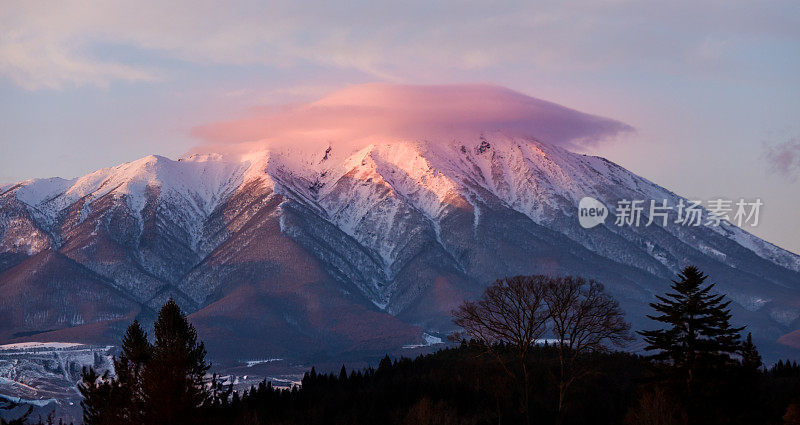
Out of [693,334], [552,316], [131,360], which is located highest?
[552,316]

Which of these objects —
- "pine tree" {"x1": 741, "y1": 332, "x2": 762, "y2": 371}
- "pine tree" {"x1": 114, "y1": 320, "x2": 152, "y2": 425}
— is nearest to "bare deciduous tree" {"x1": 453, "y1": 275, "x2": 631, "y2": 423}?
"pine tree" {"x1": 741, "y1": 332, "x2": 762, "y2": 371}

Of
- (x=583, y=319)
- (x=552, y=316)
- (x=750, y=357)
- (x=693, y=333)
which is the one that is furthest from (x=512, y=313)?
(x=750, y=357)

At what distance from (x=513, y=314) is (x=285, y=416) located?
3108cm

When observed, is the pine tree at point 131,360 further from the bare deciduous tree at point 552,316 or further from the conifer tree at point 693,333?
the conifer tree at point 693,333

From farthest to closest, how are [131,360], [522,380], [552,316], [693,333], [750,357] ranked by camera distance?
1. [522,380]
2. [131,360]
3. [552,316]
4. [750,357]
5. [693,333]

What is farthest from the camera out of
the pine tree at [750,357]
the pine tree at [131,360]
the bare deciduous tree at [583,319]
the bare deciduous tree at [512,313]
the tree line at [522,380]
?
the bare deciduous tree at [512,313]

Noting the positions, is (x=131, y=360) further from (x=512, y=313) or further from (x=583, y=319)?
(x=583, y=319)

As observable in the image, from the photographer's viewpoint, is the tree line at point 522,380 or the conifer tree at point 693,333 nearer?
the tree line at point 522,380

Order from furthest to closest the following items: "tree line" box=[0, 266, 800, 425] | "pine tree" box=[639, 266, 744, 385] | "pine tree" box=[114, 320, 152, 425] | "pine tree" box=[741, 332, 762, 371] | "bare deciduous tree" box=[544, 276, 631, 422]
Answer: "bare deciduous tree" box=[544, 276, 631, 422] → "pine tree" box=[741, 332, 762, 371] → "pine tree" box=[114, 320, 152, 425] → "pine tree" box=[639, 266, 744, 385] → "tree line" box=[0, 266, 800, 425]

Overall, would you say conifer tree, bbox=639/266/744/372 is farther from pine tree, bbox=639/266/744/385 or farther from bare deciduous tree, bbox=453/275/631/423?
bare deciduous tree, bbox=453/275/631/423

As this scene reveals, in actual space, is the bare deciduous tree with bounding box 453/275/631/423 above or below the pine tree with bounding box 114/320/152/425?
above

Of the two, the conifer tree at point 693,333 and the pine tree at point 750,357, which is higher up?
the conifer tree at point 693,333

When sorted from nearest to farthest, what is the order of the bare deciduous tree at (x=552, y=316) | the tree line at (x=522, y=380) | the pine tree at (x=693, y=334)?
1. the tree line at (x=522, y=380)
2. the pine tree at (x=693, y=334)
3. the bare deciduous tree at (x=552, y=316)

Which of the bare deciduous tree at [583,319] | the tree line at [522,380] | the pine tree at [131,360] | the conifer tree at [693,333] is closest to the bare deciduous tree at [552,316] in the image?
the bare deciduous tree at [583,319]
